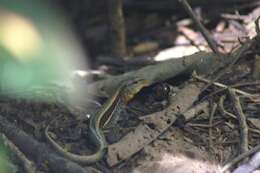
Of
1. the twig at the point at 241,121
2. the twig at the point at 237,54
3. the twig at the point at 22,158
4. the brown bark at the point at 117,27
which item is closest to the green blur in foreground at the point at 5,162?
the twig at the point at 22,158

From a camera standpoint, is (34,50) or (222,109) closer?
(222,109)

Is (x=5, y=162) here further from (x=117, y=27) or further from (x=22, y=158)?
(x=117, y=27)

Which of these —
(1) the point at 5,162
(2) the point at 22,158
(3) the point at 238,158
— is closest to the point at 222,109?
(3) the point at 238,158

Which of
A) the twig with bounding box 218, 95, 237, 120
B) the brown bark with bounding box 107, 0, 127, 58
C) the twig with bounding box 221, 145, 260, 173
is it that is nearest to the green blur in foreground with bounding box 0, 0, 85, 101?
the brown bark with bounding box 107, 0, 127, 58

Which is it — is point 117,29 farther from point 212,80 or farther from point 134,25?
point 212,80

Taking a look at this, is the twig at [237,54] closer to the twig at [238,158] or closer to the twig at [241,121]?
the twig at [241,121]
